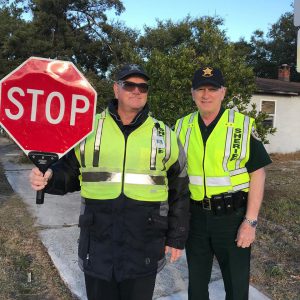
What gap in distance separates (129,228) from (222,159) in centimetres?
81

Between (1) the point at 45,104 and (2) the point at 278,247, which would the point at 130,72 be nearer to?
(1) the point at 45,104

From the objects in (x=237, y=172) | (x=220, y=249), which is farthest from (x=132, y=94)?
(x=220, y=249)

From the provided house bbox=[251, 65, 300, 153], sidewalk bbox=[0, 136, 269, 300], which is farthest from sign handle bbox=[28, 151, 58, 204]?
house bbox=[251, 65, 300, 153]

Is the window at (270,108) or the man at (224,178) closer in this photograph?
the man at (224,178)

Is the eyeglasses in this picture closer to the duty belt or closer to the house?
the duty belt

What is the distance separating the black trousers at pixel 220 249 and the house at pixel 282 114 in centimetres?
1481

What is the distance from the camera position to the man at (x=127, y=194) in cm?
233

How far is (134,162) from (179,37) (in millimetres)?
15994

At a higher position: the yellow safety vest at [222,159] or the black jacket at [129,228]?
the yellow safety vest at [222,159]

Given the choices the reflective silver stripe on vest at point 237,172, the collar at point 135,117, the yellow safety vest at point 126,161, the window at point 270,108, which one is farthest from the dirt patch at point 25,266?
the window at point 270,108

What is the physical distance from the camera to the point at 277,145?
17.5 meters

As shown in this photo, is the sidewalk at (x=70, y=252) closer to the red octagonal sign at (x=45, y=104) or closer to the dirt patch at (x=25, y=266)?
the dirt patch at (x=25, y=266)

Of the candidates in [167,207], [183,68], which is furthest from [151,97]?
[167,207]

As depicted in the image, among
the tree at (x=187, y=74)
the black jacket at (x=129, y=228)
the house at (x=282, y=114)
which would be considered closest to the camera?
the black jacket at (x=129, y=228)
